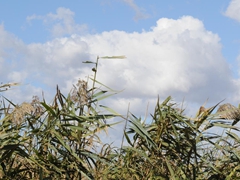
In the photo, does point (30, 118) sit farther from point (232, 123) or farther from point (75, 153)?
point (232, 123)

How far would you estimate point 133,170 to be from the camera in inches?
175

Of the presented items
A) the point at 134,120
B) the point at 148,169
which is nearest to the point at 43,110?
the point at 134,120

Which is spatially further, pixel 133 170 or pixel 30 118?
pixel 133 170

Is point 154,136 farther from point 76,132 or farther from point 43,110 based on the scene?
point 43,110

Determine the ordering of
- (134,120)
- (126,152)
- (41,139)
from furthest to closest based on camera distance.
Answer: (126,152) → (134,120) → (41,139)

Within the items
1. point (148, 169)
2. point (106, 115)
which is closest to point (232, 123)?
point (148, 169)

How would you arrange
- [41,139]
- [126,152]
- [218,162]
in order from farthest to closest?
[218,162] < [126,152] < [41,139]

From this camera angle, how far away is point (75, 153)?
4074mm

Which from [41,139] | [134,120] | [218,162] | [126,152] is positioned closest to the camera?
[41,139]

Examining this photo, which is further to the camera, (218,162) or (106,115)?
(218,162)

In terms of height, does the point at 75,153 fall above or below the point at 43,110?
below

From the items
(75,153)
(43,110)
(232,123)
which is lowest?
(75,153)

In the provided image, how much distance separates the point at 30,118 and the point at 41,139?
7.2 inches

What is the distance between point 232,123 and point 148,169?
3.00 ft
